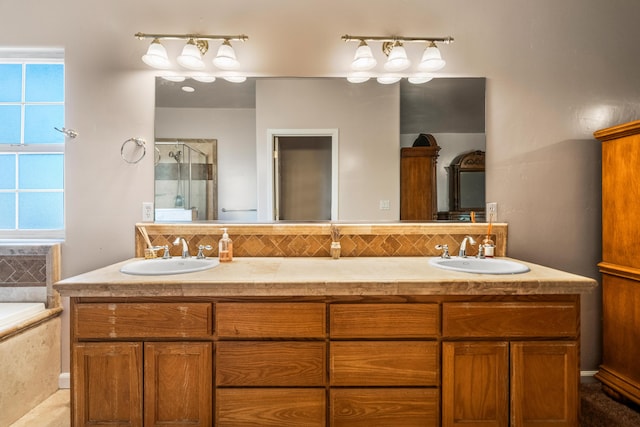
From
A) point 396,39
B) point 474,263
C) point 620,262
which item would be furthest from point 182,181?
point 620,262

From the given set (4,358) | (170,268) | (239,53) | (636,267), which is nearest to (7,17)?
(239,53)

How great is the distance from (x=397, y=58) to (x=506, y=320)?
1.53m

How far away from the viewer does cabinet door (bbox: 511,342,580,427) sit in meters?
1.37

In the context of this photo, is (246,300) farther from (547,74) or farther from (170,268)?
(547,74)

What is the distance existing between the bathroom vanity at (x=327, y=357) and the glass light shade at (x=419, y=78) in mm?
1289

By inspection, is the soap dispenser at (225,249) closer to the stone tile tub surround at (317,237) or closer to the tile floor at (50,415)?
the stone tile tub surround at (317,237)

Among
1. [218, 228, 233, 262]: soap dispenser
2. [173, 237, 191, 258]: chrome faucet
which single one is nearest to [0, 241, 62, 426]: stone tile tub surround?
[173, 237, 191, 258]: chrome faucet

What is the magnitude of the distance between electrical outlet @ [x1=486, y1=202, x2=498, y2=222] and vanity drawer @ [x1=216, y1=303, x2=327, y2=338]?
131 cm

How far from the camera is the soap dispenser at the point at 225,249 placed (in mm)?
1835

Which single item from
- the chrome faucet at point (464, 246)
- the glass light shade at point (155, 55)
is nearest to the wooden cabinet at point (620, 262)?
the chrome faucet at point (464, 246)

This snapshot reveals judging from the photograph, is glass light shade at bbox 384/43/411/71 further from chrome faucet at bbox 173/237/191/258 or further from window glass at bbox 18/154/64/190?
window glass at bbox 18/154/64/190

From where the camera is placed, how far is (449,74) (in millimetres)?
2045

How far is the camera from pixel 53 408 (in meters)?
1.81

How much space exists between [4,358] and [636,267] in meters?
3.37
